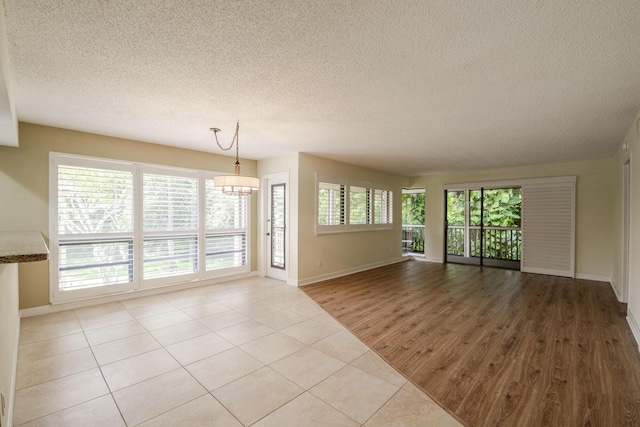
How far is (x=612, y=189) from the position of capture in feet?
18.1

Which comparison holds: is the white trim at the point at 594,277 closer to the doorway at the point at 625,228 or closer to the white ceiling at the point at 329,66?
the doorway at the point at 625,228

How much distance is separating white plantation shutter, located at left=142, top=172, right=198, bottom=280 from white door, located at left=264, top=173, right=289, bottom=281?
53.3 inches

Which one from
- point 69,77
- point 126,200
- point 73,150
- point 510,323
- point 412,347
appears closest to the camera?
point 69,77

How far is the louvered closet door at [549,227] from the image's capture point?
5961 mm

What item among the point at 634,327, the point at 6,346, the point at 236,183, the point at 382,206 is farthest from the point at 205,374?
the point at 382,206

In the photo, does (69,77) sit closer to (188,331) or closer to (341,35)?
(341,35)

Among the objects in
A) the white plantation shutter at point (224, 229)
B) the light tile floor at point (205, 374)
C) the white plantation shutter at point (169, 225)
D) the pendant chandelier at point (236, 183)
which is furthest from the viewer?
the white plantation shutter at point (224, 229)

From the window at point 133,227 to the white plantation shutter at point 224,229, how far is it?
2 centimetres

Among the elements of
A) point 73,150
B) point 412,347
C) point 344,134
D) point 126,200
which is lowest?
point 412,347

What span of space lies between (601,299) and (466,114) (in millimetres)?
3818

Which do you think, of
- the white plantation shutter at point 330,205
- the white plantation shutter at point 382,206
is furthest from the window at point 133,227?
the white plantation shutter at point 382,206

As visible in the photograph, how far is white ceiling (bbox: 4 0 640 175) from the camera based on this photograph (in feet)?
5.24

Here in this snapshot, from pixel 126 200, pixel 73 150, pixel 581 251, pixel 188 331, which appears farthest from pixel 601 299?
pixel 73 150

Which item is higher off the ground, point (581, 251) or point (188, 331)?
point (581, 251)
